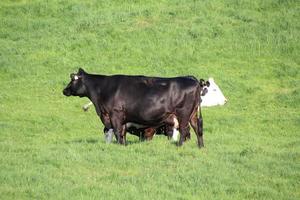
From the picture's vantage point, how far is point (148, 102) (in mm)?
15828

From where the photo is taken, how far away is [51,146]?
15.5m

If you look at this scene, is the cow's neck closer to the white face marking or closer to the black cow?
the black cow

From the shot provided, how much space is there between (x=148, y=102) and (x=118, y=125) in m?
0.83

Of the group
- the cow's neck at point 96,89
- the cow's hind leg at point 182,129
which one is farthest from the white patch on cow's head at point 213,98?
the cow's hind leg at point 182,129

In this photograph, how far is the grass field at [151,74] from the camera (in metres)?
12.1

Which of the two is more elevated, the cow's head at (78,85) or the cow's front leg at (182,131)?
the cow's head at (78,85)

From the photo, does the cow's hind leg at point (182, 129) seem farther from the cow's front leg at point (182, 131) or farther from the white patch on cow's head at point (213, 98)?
the white patch on cow's head at point (213, 98)

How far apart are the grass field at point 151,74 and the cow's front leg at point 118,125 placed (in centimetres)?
62

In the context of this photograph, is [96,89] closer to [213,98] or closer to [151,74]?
[213,98]

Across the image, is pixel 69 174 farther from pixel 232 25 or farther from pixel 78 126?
pixel 232 25

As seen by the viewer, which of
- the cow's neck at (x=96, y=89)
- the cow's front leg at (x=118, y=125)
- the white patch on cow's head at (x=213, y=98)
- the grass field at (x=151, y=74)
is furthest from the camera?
the white patch on cow's head at (x=213, y=98)

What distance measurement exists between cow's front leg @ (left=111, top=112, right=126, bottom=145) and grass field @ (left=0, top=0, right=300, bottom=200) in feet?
2.05

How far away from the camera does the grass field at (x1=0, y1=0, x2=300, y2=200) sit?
12.1m

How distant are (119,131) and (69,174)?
3602 millimetres
